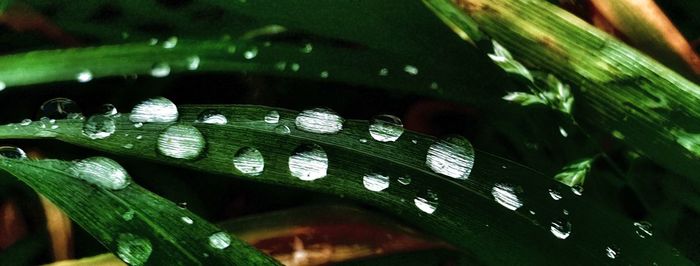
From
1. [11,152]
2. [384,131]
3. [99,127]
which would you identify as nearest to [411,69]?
[384,131]

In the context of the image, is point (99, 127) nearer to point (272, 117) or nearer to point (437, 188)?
point (272, 117)

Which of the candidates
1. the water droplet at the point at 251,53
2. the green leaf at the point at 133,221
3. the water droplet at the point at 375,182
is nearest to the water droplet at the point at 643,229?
the water droplet at the point at 375,182

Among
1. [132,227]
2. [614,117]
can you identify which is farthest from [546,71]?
[132,227]

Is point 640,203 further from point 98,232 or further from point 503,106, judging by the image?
point 98,232

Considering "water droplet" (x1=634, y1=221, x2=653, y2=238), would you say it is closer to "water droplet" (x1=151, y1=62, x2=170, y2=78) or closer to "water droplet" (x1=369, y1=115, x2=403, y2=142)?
"water droplet" (x1=369, y1=115, x2=403, y2=142)

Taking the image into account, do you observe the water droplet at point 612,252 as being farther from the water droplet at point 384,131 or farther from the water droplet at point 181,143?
the water droplet at point 181,143
